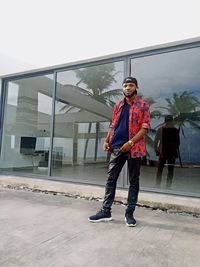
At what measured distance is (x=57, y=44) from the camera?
173 inches

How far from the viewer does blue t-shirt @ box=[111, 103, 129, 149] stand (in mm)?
2482

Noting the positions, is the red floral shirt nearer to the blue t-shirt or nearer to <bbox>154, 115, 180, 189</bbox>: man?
the blue t-shirt

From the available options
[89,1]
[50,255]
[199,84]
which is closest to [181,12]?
[199,84]

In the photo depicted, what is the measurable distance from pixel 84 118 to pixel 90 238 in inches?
99.6

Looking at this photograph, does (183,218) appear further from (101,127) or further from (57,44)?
(57,44)

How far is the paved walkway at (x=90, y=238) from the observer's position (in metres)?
1.63

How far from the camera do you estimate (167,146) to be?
367 centimetres

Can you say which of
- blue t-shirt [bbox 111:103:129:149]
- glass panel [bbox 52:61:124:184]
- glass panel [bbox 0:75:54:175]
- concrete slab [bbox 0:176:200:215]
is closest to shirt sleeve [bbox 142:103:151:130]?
blue t-shirt [bbox 111:103:129:149]

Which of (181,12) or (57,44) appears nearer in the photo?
(181,12)

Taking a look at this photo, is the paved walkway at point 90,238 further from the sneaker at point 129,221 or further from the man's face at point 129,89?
the man's face at point 129,89

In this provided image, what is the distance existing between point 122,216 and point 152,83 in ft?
6.90

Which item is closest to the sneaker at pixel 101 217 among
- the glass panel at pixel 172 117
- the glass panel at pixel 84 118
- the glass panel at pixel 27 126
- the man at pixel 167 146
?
the glass panel at pixel 172 117

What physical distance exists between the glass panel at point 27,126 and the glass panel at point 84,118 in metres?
0.28

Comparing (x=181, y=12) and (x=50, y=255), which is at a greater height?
(x=181, y=12)
